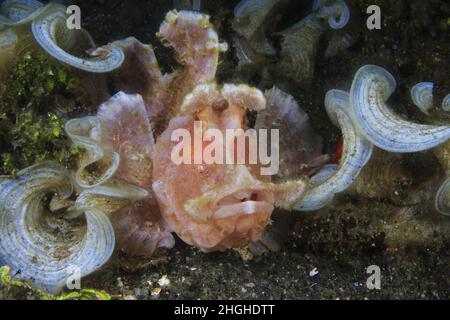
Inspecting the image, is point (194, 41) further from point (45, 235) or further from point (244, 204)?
point (45, 235)

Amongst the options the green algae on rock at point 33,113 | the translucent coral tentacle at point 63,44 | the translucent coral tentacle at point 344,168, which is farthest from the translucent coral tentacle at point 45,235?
the translucent coral tentacle at point 344,168

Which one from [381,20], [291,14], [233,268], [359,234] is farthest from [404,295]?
[291,14]

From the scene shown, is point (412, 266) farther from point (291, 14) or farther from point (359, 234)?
point (291, 14)

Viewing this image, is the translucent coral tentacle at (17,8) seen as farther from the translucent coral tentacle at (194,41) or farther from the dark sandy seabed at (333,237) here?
the translucent coral tentacle at (194,41)

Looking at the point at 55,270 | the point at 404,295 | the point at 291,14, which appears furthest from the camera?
the point at 291,14

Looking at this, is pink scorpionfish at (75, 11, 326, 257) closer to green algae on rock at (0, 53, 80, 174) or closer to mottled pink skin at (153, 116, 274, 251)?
mottled pink skin at (153, 116, 274, 251)

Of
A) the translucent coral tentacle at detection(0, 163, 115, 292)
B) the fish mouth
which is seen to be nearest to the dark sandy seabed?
the translucent coral tentacle at detection(0, 163, 115, 292)
